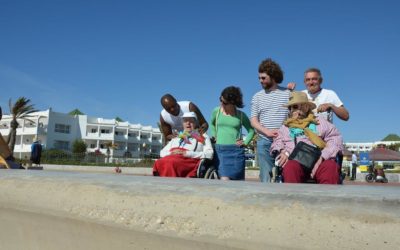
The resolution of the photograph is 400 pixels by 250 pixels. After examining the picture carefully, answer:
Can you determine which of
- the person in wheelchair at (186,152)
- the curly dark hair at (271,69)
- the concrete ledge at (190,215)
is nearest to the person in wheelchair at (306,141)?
the curly dark hair at (271,69)

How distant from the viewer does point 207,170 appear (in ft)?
14.1

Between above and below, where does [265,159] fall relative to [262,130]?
below

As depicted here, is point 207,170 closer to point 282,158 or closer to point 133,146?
point 282,158

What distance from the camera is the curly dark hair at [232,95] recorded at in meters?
4.57

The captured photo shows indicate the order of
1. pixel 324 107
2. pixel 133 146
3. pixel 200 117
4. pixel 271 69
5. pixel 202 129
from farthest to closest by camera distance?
1. pixel 133 146
2. pixel 200 117
3. pixel 202 129
4. pixel 271 69
5. pixel 324 107

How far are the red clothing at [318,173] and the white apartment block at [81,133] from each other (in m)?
68.9

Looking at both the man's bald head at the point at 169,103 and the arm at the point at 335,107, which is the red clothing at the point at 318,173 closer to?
the arm at the point at 335,107

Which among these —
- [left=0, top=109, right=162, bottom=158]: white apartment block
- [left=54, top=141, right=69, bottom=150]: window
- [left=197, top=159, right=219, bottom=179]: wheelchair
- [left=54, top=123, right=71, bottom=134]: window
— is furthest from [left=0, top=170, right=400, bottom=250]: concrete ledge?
[left=54, top=123, right=71, bottom=134]: window

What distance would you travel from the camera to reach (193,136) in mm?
4461

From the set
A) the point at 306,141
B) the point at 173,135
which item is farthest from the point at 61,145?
the point at 306,141

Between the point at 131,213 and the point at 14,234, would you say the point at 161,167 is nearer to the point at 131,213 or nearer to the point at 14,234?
the point at 14,234

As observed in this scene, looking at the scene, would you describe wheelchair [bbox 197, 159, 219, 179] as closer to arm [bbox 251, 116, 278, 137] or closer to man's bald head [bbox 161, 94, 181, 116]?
arm [bbox 251, 116, 278, 137]

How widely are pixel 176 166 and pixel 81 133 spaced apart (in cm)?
8027

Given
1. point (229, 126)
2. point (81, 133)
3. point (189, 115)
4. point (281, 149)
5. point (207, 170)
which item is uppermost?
point (81, 133)
